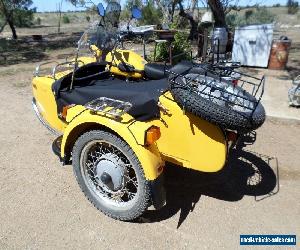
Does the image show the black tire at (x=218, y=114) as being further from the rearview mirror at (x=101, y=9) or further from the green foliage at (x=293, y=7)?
the green foliage at (x=293, y=7)

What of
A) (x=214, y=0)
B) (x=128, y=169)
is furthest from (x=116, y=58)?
(x=214, y=0)

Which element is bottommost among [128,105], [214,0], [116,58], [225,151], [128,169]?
[128,169]

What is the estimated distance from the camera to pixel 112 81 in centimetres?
400

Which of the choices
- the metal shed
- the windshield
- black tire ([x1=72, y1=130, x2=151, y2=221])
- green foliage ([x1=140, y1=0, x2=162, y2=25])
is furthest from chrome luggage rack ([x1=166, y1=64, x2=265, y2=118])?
green foliage ([x1=140, y1=0, x2=162, y2=25])

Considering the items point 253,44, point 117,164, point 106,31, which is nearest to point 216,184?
point 117,164

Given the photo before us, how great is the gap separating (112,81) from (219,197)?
6.14 feet

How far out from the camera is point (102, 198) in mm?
3521

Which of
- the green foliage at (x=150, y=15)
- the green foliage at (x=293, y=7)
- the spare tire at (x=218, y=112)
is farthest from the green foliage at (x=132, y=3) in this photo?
the green foliage at (x=293, y=7)

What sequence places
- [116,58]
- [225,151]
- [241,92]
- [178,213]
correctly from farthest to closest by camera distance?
[116,58], [178,213], [241,92], [225,151]

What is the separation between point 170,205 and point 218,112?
141 centimetres

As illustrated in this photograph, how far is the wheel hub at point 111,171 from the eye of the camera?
10.9 ft

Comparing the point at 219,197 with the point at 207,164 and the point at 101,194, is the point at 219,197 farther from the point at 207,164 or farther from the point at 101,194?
the point at 101,194

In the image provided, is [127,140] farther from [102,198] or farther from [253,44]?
[253,44]

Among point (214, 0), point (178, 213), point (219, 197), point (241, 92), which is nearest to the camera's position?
point (241, 92)
